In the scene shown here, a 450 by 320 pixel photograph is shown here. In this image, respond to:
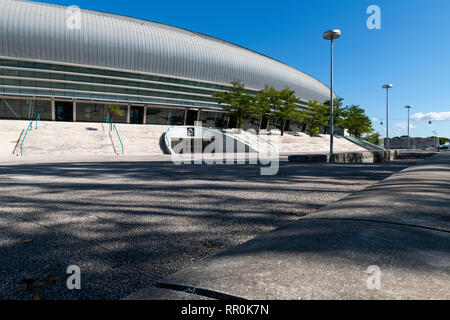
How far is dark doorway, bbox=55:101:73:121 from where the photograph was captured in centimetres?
3994

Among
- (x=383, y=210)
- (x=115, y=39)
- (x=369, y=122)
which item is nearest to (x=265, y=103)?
(x=115, y=39)

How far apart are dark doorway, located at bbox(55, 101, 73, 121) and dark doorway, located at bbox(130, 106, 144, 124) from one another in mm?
8991

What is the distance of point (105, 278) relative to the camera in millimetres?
1990

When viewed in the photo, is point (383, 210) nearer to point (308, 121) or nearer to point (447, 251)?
point (447, 251)

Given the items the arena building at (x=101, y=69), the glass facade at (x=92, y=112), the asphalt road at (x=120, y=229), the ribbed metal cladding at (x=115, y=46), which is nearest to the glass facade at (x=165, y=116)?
the arena building at (x=101, y=69)

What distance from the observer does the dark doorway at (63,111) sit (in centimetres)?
3994

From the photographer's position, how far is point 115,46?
44.4 meters

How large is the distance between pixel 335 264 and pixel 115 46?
167ft

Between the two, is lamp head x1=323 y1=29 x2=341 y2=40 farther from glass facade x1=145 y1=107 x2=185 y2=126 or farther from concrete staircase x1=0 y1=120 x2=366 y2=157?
glass facade x1=145 y1=107 x2=185 y2=126

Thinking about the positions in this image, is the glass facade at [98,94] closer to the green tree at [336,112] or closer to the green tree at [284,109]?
the green tree at [284,109]

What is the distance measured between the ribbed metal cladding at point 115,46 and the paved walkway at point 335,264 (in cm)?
4877

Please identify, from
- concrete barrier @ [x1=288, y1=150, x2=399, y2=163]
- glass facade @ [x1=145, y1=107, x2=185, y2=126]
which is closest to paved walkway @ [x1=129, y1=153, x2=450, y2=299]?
concrete barrier @ [x1=288, y1=150, x2=399, y2=163]

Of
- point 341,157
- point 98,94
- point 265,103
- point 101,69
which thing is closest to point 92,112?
point 98,94

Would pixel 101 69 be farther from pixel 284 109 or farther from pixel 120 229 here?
pixel 120 229
